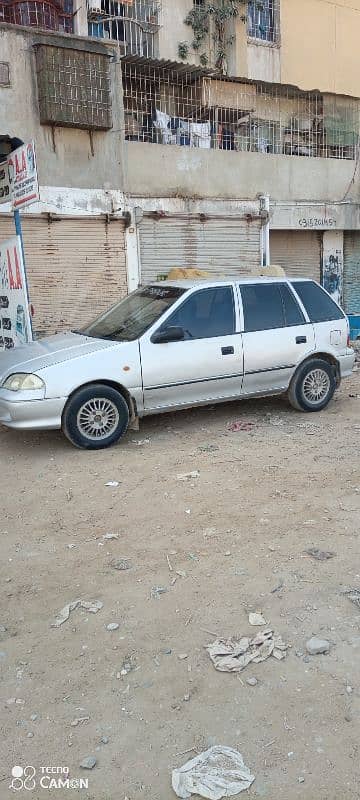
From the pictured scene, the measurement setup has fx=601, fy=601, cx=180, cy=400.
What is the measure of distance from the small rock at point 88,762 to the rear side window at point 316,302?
18.6 ft

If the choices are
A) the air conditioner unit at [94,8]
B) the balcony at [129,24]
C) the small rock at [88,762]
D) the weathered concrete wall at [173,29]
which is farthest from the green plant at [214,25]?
the small rock at [88,762]

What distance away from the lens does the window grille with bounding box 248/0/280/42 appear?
16.9m

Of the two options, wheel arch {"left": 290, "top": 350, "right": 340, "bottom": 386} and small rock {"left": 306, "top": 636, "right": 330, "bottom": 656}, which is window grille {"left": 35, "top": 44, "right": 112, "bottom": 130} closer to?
wheel arch {"left": 290, "top": 350, "right": 340, "bottom": 386}

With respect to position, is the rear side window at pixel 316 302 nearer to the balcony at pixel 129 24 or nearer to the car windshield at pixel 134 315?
the car windshield at pixel 134 315

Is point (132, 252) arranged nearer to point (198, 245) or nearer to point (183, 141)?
point (198, 245)

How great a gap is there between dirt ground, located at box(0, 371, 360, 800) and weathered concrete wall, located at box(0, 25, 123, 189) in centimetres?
837

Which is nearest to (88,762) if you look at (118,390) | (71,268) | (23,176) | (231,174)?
(118,390)

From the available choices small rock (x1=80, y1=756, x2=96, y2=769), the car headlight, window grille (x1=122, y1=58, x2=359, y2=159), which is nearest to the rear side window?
the car headlight

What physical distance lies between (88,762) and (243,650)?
878 mm

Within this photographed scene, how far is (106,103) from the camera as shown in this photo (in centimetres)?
1246

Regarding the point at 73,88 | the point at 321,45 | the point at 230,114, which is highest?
the point at 321,45

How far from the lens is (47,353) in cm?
603

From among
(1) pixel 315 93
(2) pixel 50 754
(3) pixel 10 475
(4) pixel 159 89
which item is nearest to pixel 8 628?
(2) pixel 50 754

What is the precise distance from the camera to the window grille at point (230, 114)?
1477 cm
